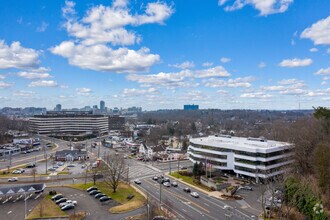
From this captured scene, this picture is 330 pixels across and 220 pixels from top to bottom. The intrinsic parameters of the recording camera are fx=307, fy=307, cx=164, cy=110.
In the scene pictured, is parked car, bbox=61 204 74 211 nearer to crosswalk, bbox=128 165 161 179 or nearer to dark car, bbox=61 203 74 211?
dark car, bbox=61 203 74 211

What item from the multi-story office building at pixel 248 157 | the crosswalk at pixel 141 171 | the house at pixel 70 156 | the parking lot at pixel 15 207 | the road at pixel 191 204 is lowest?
the road at pixel 191 204

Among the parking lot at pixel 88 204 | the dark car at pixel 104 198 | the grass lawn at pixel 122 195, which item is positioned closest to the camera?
the parking lot at pixel 88 204

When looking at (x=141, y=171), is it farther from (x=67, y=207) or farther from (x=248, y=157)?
(x=67, y=207)

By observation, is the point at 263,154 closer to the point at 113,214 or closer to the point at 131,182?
the point at 131,182

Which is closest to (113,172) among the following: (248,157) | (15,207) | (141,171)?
(15,207)

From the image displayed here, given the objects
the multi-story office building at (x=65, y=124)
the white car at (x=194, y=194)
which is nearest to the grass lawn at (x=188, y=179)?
the white car at (x=194, y=194)

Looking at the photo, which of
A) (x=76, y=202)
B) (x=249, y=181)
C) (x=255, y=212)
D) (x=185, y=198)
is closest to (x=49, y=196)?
(x=76, y=202)

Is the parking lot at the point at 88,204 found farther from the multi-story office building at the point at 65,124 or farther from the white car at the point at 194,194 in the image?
the multi-story office building at the point at 65,124
